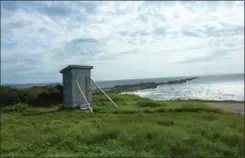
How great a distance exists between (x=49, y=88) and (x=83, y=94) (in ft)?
26.4

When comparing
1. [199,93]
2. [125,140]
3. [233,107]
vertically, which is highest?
[125,140]

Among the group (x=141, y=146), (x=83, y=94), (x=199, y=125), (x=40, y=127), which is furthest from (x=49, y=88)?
(x=141, y=146)

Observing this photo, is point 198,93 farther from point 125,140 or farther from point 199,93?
point 125,140

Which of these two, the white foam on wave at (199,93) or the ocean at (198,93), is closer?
the white foam on wave at (199,93)

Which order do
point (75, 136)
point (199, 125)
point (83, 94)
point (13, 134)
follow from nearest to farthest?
1. point (75, 136)
2. point (13, 134)
3. point (199, 125)
4. point (83, 94)

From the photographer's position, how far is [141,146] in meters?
9.77

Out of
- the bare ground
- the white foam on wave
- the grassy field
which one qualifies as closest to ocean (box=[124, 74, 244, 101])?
the white foam on wave

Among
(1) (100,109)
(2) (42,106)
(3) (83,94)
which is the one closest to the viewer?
(1) (100,109)

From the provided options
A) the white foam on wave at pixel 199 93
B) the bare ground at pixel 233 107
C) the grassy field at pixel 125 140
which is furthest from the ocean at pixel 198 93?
the grassy field at pixel 125 140

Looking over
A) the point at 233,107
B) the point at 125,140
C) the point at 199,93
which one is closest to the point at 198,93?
the point at 199,93

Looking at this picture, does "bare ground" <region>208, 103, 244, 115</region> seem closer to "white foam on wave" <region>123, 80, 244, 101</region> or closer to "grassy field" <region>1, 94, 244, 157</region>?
"white foam on wave" <region>123, 80, 244, 101</region>

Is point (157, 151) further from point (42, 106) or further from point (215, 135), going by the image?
point (42, 106)

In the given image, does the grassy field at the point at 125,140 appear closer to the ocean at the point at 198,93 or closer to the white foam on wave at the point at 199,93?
the ocean at the point at 198,93

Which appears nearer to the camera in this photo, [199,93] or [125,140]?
[125,140]
